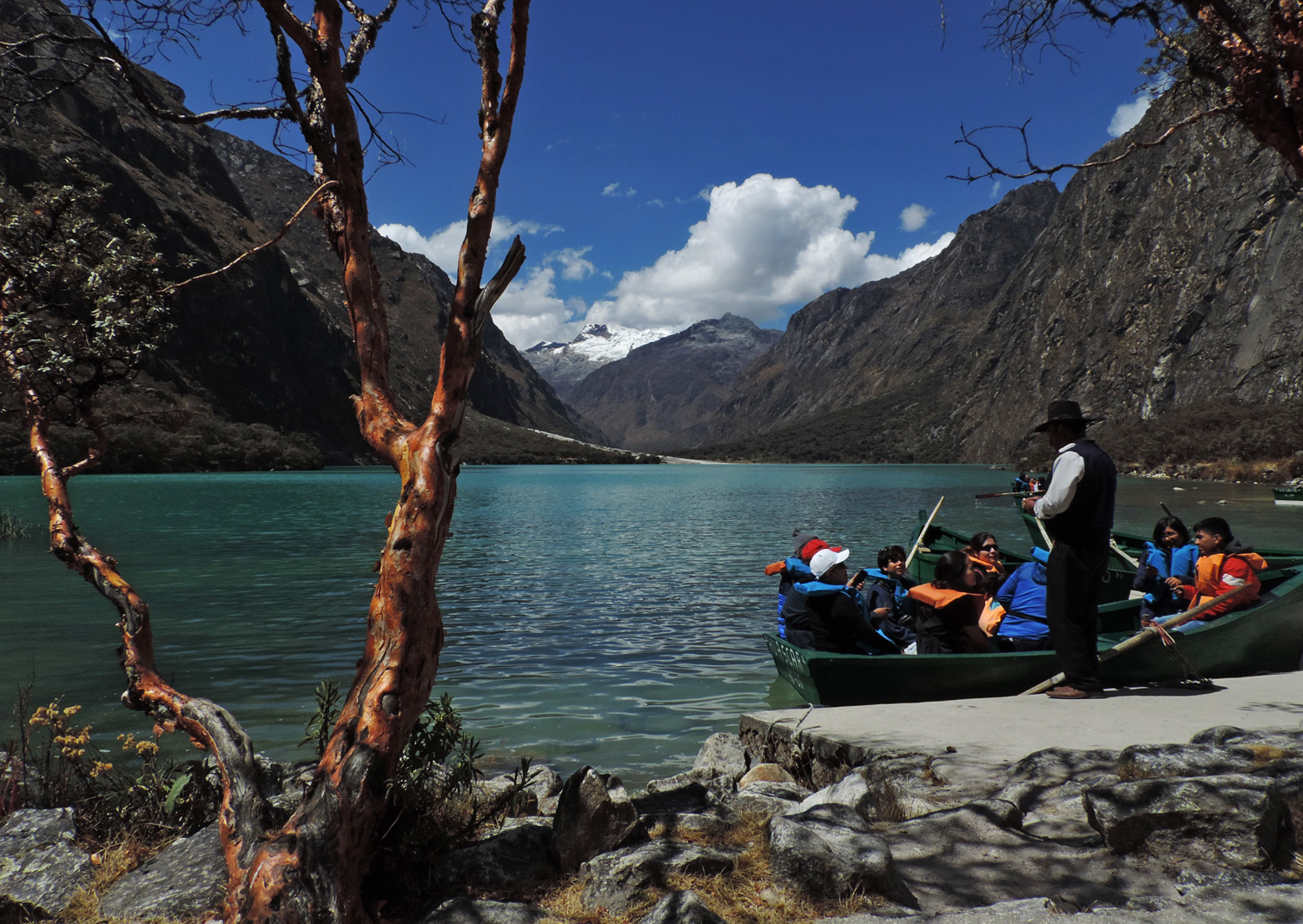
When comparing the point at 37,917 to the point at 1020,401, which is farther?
the point at 1020,401

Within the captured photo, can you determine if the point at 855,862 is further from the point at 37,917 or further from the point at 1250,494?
the point at 1250,494

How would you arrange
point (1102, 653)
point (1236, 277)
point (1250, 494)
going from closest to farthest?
1. point (1102, 653)
2. point (1250, 494)
3. point (1236, 277)

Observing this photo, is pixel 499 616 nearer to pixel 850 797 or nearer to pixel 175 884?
pixel 850 797

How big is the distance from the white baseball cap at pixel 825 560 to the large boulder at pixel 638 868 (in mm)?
4435

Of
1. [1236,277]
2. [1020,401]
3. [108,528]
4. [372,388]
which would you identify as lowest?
[108,528]

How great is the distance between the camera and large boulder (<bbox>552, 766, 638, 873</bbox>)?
4031mm

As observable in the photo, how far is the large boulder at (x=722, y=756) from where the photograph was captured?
6.75 meters

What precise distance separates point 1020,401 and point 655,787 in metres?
149

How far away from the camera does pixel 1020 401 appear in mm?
138375

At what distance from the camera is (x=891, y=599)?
1031 cm

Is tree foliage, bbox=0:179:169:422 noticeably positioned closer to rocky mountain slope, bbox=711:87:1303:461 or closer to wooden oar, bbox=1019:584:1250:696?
wooden oar, bbox=1019:584:1250:696

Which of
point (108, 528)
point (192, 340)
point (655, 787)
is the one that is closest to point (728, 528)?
point (108, 528)

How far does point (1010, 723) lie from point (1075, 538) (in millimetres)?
1673

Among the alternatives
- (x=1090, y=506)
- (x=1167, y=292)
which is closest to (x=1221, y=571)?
(x=1090, y=506)
